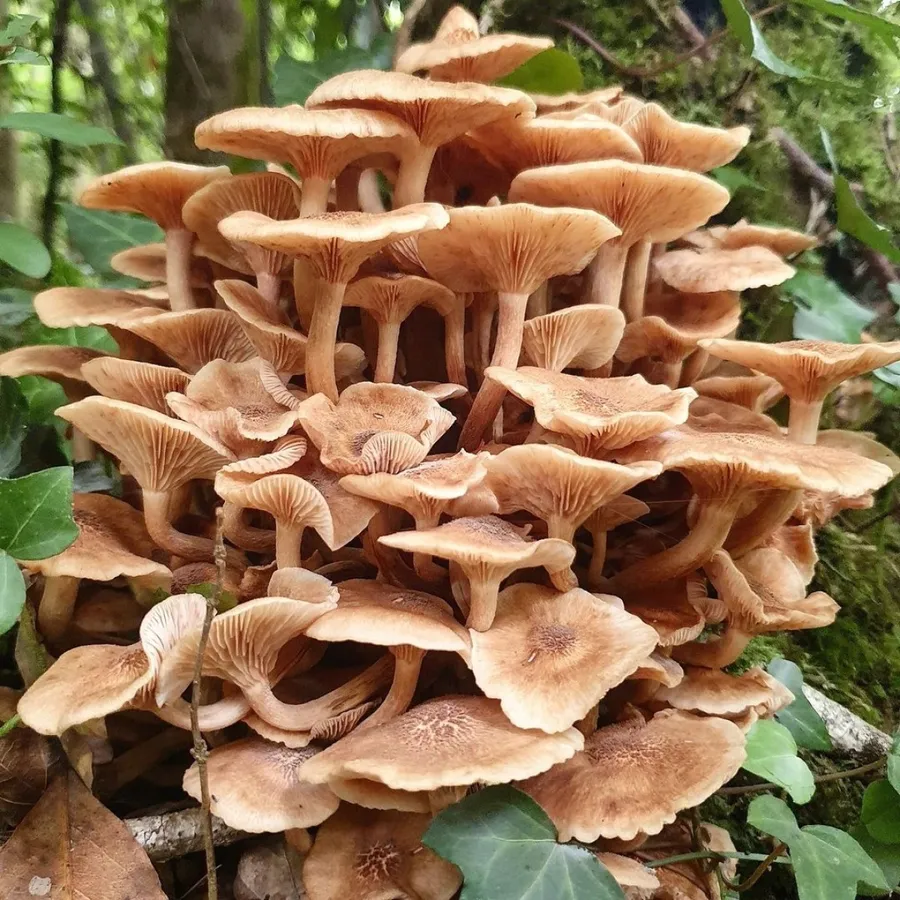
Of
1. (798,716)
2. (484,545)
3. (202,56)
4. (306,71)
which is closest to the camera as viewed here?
(484,545)

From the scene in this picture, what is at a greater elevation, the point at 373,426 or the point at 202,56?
the point at 202,56

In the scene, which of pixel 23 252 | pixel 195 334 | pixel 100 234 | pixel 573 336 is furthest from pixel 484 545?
pixel 100 234

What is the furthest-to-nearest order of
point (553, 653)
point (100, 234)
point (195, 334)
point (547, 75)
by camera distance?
point (100, 234) < point (547, 75) < point (195, 334) < point (553, 653)

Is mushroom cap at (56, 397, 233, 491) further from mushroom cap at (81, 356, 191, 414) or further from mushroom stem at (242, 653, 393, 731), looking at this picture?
mushroom stem at (242, 653, 393, 731)

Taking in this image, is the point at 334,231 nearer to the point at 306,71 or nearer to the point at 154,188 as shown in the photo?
the point at 154,188

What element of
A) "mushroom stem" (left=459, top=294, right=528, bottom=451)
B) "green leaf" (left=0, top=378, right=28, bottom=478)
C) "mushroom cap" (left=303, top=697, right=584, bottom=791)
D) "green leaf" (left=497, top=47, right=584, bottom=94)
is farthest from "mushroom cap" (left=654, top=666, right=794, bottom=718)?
"green leaf" (left=497, top=47, right=584, bottom=94)

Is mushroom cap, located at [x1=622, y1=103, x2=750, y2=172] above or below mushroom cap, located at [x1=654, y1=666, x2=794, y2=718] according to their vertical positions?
above

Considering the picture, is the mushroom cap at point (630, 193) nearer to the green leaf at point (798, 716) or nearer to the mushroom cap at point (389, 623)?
the mushroom cap at point (389, 623)
